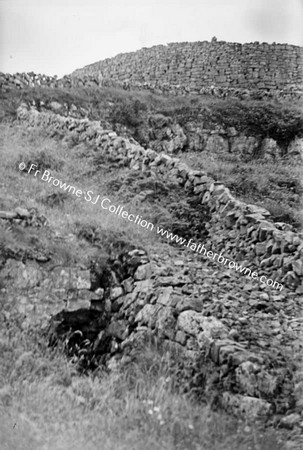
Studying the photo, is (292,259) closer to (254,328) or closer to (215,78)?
(254,328)

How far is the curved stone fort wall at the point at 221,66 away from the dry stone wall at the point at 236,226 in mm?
11461

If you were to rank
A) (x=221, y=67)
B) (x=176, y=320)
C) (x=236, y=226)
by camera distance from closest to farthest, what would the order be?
1. (x=176, y=320)
2. (x=236, y=226)
3. (x=221, y=67)

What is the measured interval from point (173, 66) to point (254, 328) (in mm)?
19320

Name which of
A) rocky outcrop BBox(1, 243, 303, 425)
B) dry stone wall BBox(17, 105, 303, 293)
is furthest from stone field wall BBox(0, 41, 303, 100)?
rocky outcrop BBox(1, 243, 303, 425)

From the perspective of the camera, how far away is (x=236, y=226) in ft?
25.5

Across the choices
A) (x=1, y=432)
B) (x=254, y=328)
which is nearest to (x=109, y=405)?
(x=1, y=432)

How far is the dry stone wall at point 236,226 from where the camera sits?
6.57m

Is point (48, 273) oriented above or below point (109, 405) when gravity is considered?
above

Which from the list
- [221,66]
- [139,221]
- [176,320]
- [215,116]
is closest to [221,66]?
[221,66]

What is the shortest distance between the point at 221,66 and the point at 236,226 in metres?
16.3

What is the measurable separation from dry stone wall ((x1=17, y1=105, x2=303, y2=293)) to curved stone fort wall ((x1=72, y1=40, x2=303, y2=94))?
11461 mm

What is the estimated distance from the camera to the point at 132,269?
21.1ft

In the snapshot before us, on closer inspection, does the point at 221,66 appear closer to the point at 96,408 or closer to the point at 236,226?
the point at 236,226

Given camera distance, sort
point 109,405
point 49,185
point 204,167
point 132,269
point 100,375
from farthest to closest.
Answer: point 204,167
point 49,185
point 132,269
point 100,375
point 109,405
